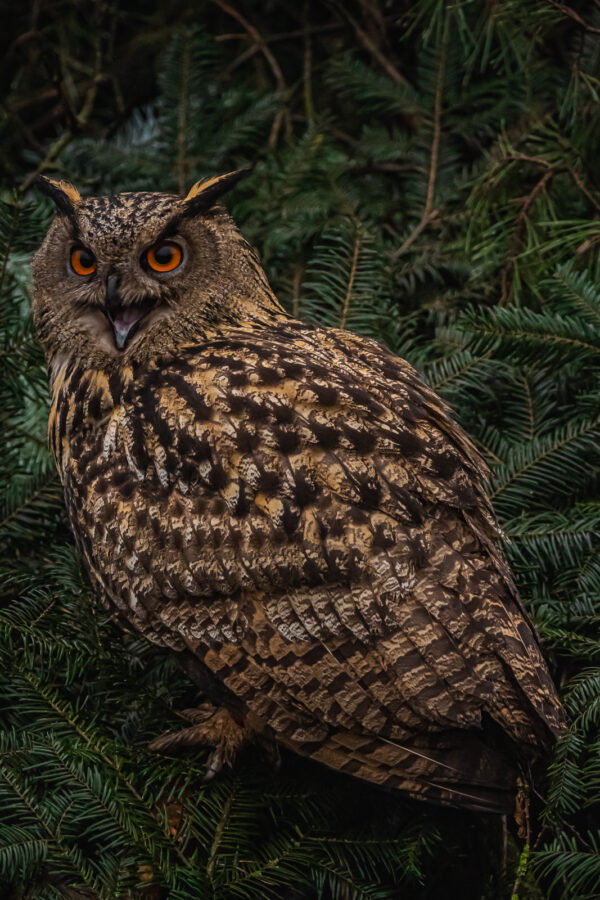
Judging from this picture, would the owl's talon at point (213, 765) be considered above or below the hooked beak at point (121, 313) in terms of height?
below

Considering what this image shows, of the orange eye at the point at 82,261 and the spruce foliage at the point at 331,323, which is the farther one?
the orange eye at the point at 82,261

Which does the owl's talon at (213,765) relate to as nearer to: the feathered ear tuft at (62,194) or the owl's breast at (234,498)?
the owl's breast at (234,498)

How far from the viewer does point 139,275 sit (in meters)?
1.91

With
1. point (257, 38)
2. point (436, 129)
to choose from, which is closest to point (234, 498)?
point (436, 129)

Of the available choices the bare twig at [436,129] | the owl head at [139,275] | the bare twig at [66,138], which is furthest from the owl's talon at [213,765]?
the bare twig at [66,138]

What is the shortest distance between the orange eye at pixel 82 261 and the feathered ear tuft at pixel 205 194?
22cm

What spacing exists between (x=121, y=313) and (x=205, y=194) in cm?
34

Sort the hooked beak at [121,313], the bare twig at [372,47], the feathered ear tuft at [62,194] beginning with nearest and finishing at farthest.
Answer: the hooked beak at [121,313] < the feathered ear tuft at [62,194] < the bare twig at [372,47]

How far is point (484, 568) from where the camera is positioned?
169 centimetres

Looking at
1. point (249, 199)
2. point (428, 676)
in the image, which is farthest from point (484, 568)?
point (249, 199)

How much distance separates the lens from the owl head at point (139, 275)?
189cm

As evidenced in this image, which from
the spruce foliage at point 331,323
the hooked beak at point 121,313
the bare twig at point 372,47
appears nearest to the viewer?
the spruce foliage at point 331,323

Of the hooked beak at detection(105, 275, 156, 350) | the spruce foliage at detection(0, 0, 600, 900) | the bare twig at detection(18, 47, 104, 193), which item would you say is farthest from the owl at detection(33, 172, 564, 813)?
the bare twig at detection(18, 47, 104, 193)

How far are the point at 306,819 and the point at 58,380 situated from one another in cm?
110
